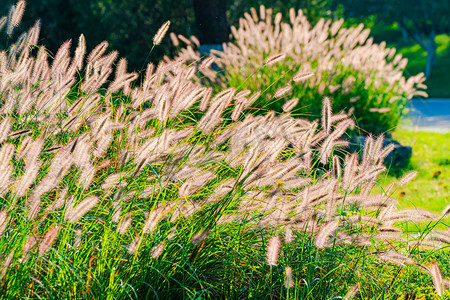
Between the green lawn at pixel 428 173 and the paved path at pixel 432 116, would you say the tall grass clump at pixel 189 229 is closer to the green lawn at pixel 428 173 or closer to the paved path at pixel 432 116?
the green lawn at pixel 428 173

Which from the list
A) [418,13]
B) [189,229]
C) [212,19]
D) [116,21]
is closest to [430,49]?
[418,13]

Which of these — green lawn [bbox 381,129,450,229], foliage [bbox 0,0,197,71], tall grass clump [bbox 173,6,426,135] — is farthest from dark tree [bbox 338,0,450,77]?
tall grass clump [bbox 173,6,426,135]

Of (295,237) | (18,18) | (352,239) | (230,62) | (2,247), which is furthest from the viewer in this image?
(230,62)

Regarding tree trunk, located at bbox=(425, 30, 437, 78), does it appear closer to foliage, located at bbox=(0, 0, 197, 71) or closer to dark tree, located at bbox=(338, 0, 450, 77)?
dark tree, located at bbox=(338, 0, 450, 77)

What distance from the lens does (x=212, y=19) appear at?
27.2 ft

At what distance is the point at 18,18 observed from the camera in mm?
2945

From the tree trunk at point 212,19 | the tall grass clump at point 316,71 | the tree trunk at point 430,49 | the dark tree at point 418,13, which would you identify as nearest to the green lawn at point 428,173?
the tall grass clump at point 316,71

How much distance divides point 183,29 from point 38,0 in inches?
138

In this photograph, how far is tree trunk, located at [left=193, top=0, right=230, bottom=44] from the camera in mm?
8242

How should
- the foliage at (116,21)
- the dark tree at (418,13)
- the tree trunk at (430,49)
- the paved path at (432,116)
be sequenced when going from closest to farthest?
the paved path at (432,116), the foliage at (116,21), the dark tree at (418,13), the tree trunk at (430,49)

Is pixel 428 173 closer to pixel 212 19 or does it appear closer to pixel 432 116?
pixel 212 19

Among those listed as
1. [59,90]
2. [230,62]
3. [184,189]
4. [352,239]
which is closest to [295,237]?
[352,239]

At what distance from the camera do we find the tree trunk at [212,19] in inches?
324

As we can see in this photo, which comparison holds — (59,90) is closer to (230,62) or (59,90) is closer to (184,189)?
(184,189)
